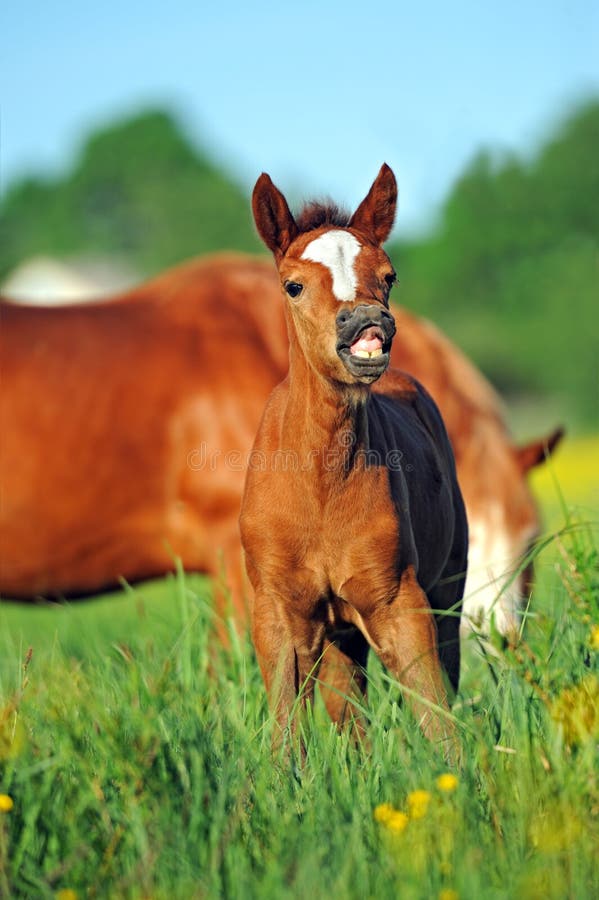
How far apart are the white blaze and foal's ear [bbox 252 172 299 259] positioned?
0.20 metres

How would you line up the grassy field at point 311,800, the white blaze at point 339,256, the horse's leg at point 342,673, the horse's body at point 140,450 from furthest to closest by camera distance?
the horse's body at point 140,450
the horse's leg at point 342,673
the white blaze at point 339,256
the grassy field at point 311,800

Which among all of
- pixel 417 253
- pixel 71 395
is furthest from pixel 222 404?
pixel 417 253

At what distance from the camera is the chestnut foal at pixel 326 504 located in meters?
3.62

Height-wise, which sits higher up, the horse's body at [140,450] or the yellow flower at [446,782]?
the horse's body at [140,450]

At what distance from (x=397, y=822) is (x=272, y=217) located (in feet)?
6.57

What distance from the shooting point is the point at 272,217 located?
12.7 feet

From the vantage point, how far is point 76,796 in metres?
2.94

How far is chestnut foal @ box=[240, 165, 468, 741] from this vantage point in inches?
142

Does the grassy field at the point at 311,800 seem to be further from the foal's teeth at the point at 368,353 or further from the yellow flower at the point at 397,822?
the foal's teeth at the point at 368,353

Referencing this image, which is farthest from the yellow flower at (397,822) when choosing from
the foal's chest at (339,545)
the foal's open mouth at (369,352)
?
the foal's open mouth at (369,352)

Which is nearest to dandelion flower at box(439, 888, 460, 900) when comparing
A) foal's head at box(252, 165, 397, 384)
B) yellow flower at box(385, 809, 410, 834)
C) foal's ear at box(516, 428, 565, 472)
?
yellow flower at box(385, 809, 410, 834)

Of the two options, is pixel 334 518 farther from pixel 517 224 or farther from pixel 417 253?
pixel 417 253

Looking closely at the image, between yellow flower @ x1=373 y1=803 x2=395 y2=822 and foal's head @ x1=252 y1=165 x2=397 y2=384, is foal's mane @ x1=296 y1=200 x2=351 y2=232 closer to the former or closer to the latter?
foal's head @ x1=252 y1=165 x2=397 y2=384

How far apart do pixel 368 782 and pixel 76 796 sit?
28.5 inches
